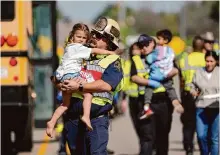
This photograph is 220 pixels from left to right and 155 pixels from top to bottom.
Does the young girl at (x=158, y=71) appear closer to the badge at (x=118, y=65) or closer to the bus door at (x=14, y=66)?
the bus door at (x=14, y=66)

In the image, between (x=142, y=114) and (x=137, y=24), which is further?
(x=137, y=24)

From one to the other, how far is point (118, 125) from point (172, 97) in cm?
960

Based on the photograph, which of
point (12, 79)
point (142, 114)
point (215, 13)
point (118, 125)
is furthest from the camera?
point (215, 13)

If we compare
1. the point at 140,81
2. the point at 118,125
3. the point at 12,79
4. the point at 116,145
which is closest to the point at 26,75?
the point at 12,79

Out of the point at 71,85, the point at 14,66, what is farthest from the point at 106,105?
the point at 14,66

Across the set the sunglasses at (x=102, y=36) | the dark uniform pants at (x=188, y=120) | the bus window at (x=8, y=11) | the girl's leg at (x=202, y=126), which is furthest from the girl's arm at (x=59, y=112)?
the dark uniform pants at (x=188, y=120)

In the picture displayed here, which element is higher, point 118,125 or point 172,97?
point 172,97

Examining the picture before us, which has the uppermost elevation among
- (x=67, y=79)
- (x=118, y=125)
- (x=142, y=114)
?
(x=67, y=79)

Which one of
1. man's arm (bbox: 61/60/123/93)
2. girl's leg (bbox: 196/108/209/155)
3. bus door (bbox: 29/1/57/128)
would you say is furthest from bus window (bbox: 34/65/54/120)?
man's arm (bbox: 61/60/123/93)

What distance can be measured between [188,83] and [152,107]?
1.41m

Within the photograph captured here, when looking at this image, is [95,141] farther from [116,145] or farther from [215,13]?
[215,13]

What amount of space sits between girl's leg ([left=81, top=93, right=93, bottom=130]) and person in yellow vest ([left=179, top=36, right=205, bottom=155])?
498cm

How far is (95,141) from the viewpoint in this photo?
6.82 meters

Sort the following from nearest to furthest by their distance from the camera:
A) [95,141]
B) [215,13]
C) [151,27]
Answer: [95,141] < [215,13] < [151,27]
